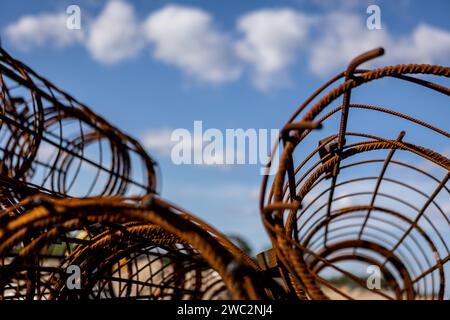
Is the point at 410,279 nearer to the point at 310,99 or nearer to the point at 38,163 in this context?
the point at 310,99

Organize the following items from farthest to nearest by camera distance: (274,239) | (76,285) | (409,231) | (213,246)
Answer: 1. (409,231)
2. (76,285)
3. (274,239)
4. (213,246)

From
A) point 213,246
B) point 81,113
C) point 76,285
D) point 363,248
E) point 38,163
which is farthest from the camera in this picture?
point 38,163

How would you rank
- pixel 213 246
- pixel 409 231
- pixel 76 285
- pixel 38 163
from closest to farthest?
pixel 213 246 → pixel 76 285 → pixel 409 231 → pixel 38 163

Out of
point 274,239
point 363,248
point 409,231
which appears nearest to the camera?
point 274,239

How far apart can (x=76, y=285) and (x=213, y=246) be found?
101 cm

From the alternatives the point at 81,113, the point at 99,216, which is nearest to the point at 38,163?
the point at 81,113

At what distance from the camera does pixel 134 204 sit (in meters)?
1.16
